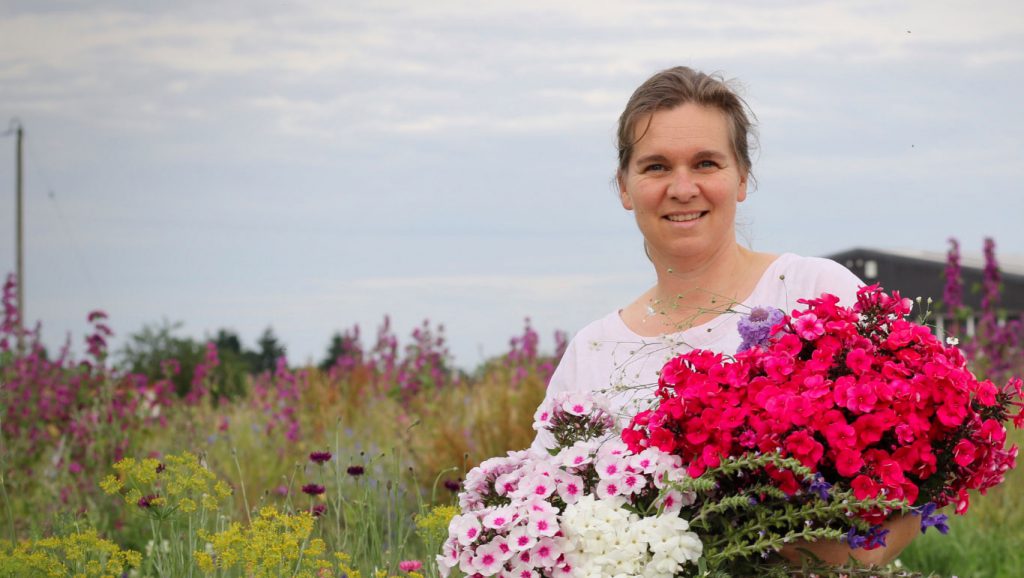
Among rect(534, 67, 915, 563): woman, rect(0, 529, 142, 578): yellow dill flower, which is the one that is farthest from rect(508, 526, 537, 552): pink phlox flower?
rect(0, 529, 142, 578): yellow dill flower

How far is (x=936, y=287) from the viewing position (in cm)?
2344

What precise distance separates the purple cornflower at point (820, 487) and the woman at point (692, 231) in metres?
0.97

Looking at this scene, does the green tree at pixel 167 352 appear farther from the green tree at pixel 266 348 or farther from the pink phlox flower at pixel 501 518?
the pink phlox flower at pixel 501 518

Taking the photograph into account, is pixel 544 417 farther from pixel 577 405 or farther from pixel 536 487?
pixel 536 487

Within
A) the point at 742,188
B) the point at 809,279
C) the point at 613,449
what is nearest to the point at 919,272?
the point at 742,188

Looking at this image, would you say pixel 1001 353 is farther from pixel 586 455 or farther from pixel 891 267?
pixel 891 267

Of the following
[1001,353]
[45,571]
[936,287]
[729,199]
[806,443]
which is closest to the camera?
[806,443]

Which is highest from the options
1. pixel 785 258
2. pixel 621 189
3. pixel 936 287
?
pixel 621 189

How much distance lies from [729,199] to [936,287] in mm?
21769

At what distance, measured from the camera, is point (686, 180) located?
341 centimetres

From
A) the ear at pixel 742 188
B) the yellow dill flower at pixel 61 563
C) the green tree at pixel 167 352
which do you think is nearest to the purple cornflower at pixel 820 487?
the ear at pixel 742 188

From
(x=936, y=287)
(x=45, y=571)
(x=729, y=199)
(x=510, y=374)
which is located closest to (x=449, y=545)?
(x=45, y=571)

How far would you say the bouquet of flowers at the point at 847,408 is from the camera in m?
2.37

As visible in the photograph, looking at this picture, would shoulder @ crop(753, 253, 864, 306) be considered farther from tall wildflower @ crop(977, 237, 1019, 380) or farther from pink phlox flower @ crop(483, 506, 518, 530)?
tall wildflower @ crop(977, 237, 1019, 380)
